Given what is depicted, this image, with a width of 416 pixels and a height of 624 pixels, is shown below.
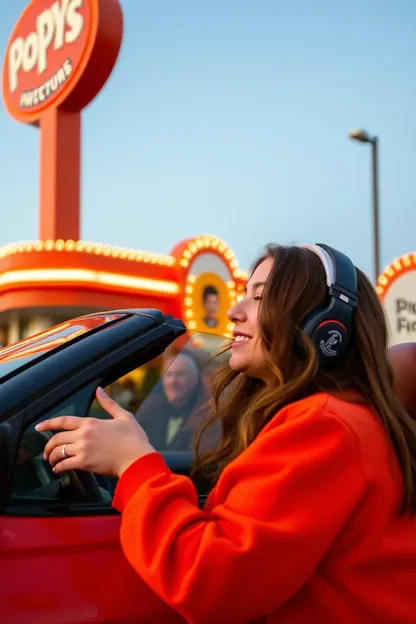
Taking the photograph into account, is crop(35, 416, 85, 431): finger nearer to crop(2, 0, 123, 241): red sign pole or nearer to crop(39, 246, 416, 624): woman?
crop(39, 246, 416, 624): woman

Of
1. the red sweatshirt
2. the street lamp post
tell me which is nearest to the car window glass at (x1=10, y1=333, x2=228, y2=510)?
the red sweatshirt

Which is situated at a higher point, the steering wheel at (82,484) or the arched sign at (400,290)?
the arched sign at (400,290)

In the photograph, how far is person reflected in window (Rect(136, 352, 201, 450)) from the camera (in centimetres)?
185

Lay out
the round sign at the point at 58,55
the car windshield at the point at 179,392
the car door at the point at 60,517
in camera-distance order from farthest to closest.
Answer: the round sign at the point at 58,55 < the car windshield at the point at 179,392 < the car door at the point at 60,517

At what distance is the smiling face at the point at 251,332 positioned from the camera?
1509mm

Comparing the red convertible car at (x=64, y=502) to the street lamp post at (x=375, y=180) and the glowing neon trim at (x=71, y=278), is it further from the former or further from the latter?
the glowing neon trim at (x=71, y=278)

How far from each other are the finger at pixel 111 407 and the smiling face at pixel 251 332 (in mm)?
265

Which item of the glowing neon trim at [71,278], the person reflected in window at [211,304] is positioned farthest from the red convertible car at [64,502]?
the person reflected in window at [211,304]

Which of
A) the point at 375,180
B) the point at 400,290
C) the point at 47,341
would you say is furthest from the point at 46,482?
the point at 375,180

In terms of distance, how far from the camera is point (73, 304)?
15305mm

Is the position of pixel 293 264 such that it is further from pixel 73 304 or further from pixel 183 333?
pixel 73 304

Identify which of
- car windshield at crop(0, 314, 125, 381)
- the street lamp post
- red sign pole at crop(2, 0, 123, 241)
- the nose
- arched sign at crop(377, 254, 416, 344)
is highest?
red sign pole at crop(2, 0, 123, 241)

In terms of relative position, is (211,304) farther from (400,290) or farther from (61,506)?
(61,506)

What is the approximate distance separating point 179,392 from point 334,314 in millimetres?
585
